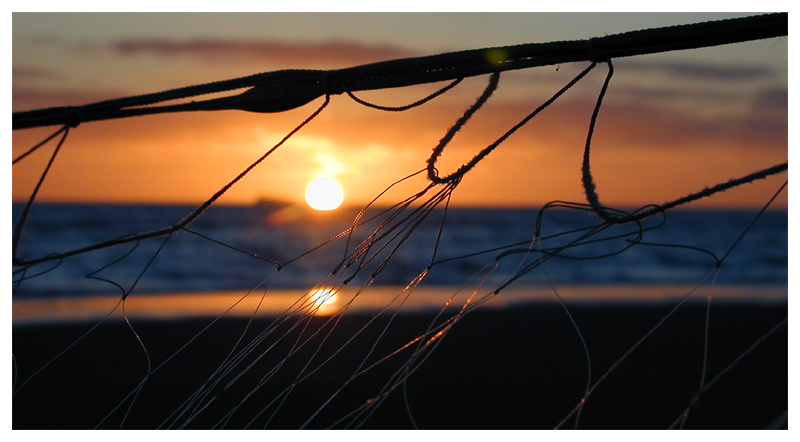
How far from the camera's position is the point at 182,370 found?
6.43 metres

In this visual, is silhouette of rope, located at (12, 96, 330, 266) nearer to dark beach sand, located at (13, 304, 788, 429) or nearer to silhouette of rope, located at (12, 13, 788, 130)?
silhouette of rope, located at (12, 13, 788, 130)

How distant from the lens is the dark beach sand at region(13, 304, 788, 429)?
210 inches

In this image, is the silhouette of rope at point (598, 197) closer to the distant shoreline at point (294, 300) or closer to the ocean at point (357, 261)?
the ocean at point (357, 261)

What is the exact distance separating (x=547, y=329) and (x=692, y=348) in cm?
180

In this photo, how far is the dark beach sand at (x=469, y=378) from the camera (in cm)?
533

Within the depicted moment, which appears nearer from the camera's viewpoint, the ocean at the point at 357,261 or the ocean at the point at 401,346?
the ocean at the point at 401,346

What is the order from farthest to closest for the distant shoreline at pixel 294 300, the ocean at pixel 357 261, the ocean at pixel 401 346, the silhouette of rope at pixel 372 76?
the ocean at pixel 357 261
the distant shoreline at pixel 294 300
the ocean at pixel 401 346
the silhouette of rope at pixel 372 76

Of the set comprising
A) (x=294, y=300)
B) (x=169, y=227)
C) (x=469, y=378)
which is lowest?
(x=169, y=227)

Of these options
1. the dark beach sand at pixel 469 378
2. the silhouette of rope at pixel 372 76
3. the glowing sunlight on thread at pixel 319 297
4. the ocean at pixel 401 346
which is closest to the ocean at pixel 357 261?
the ocean at pixel 401 346

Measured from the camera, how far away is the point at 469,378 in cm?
617

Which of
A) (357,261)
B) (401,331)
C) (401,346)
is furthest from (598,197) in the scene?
(357,261)

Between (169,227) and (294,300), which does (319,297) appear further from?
(294,300)

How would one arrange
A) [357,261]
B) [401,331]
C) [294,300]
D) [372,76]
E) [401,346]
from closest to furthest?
[372,76]
[401,346]
[401,331]
[357,261]
[294,300]

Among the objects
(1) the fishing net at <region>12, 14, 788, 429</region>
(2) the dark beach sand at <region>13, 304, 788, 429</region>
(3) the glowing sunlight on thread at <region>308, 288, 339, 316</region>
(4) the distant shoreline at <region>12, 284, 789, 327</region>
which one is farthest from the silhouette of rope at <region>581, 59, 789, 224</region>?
(4) the distant shoreline at <region>12, 284, 789, 327</region>
